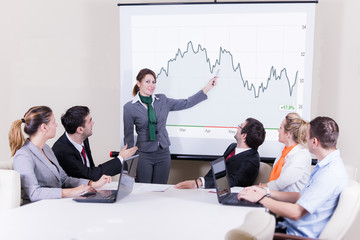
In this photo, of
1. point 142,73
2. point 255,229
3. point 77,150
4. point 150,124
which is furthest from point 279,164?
point 255,229

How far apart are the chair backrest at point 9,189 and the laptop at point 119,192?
0.36 m

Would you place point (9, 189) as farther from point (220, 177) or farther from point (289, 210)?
point (289, 210)

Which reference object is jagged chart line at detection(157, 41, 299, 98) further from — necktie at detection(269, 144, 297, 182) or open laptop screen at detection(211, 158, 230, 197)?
open laptop screen at detection(211, 158, 230, 197)

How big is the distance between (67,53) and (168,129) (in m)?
1.35

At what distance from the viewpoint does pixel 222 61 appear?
162 inches

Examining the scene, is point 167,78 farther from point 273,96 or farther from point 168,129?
point 273,96

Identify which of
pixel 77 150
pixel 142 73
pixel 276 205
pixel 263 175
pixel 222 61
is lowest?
pixel 263 175

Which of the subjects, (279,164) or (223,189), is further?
(279,164)

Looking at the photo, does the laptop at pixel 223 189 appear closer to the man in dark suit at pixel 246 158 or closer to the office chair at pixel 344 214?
the office chair at pixel 344 214

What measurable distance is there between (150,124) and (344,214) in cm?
→ 227

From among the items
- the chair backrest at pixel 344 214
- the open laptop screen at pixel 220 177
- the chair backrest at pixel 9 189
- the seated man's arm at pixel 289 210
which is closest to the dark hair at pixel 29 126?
the chair backrest at pixel 9 189

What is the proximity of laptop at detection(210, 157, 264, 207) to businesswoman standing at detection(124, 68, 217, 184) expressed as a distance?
151cm

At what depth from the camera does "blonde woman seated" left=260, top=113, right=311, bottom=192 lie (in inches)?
114

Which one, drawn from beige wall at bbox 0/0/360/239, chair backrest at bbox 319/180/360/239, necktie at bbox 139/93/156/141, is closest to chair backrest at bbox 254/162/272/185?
beige wall at bbox 0/0/360/239
